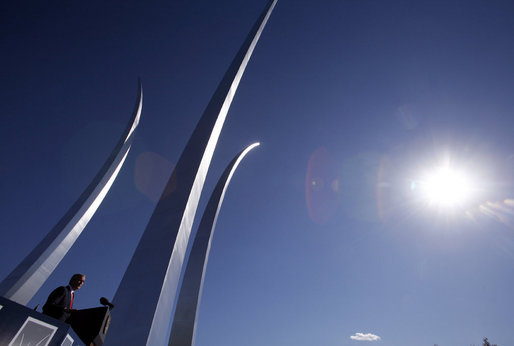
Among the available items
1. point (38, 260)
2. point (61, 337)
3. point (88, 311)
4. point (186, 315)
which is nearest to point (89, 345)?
point (88, 311)

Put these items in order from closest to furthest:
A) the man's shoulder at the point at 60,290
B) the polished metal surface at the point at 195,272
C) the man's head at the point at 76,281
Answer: the man's shoulder at the point at 60,290, the man's head at the point at 76,281, the polished metal surface at the point at 195,272

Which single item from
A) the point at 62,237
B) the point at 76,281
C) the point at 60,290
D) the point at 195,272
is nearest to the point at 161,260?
the point at 76,281

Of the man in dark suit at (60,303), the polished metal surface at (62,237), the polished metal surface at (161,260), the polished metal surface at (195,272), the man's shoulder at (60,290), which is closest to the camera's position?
the man in dark suit at (60,303)

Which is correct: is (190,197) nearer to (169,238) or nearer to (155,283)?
(169,238)

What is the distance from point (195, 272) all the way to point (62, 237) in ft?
20.5

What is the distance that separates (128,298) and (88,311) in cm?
151

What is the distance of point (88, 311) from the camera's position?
3391mm

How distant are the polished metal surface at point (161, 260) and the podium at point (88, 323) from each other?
3.19ft

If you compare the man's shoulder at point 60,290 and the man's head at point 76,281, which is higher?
the man's head at point 76,281

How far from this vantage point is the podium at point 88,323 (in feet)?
10.8

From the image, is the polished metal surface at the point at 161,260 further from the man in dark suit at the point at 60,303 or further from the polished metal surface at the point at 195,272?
the polished metal surface at the point at 195,272

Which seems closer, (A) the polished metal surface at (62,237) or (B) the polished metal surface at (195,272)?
(A) the polished metal surface at (62,237)

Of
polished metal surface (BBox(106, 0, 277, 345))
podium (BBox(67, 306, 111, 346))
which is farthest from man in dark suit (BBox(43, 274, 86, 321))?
polished metal surface (BBox(106, 0, 277, 345))

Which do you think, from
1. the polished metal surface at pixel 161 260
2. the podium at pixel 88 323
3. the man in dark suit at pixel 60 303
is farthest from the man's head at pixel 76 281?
the polished metal surface at pixel 161 260
